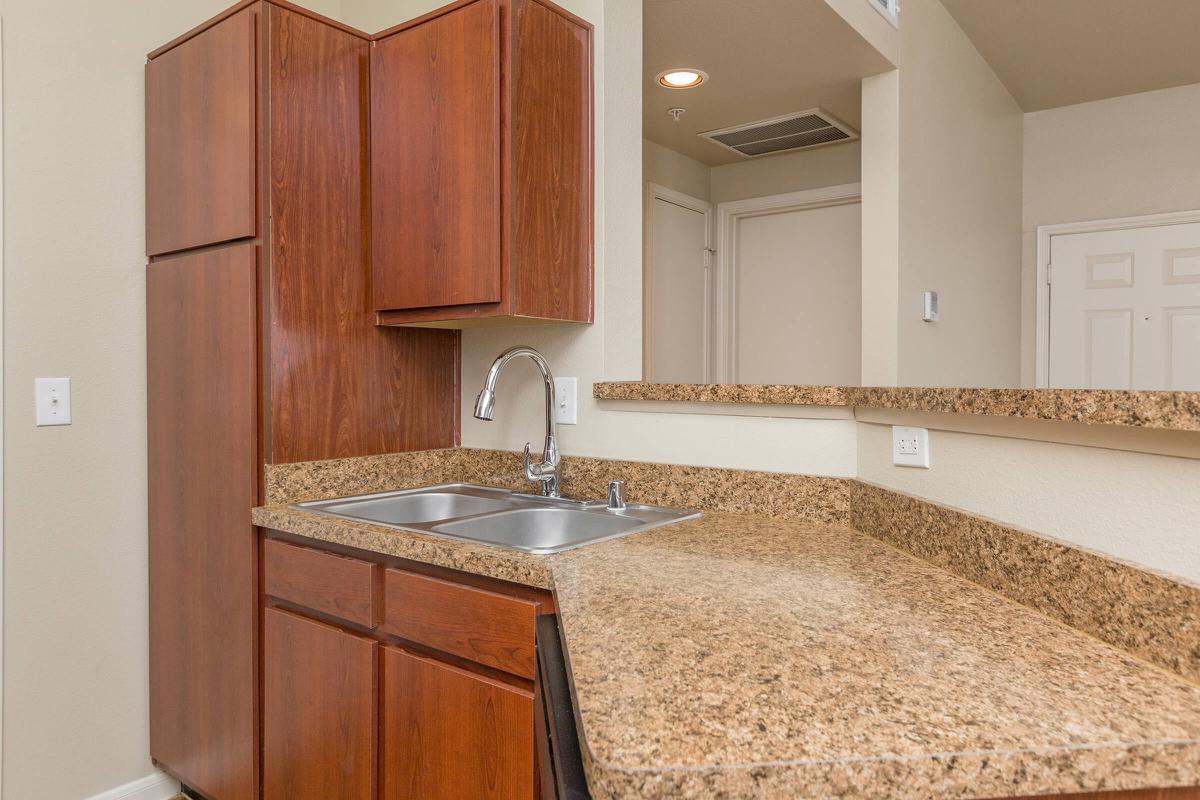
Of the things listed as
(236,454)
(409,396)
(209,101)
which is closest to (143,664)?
(236,454)

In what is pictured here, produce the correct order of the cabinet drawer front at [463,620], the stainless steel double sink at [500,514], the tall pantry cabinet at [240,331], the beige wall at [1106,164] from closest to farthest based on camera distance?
the cabinet drawer front at [463,620]
the stainless steel double sink at [500,514]
the tall pantry cabinet at [240,331]
the beige wall at [1106,164]

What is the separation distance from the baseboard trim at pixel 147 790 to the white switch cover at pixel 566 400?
4.90 ft

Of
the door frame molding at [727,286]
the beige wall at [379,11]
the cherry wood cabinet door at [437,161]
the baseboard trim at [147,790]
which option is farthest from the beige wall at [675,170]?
the baseboard trim at [147,790]

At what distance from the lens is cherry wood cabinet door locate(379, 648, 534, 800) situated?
1.29 metres

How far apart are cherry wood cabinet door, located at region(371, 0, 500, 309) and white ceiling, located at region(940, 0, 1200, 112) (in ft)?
6.14

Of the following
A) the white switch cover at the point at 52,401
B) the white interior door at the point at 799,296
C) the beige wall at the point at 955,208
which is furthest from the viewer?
the white interior door at the point at 799,296

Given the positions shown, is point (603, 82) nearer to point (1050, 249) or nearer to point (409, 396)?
point (409, 396)

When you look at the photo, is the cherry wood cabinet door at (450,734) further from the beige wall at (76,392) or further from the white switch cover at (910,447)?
the beige wall at (76,392)

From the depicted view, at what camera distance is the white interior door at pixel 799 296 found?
4.13 meters

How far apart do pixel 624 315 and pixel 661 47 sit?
136 centimetres

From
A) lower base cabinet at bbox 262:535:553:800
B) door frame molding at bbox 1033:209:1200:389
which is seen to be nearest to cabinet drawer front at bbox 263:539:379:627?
lower base cabinet at bbox 262:535:553:800

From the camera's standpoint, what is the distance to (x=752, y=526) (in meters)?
1.56

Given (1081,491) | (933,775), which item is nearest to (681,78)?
(1081,491)

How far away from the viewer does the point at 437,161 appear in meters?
1.82
